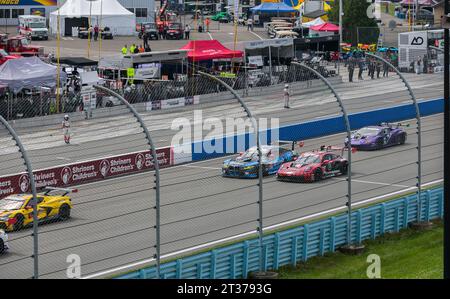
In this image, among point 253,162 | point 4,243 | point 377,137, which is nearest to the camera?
point 4,243

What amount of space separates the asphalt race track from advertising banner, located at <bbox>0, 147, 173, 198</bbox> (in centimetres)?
17

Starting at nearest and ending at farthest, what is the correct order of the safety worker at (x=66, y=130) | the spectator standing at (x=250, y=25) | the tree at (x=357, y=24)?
1. the safety worker at (x=66, y=130)
2. the tree at (x=357, y=24)
3. the spectator standing at (x=250, y=25)

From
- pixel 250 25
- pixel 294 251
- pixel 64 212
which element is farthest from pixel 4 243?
pixel 250 25

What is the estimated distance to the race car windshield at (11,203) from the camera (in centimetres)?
1419

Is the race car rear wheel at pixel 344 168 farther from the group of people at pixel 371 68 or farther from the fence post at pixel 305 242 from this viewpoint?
the group of people at pixel 371 68

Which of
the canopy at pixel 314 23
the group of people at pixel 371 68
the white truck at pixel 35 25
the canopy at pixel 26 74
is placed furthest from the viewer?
the canopy at pixel 314 23

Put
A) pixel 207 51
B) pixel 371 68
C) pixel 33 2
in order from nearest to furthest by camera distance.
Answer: pixel 371 68 < pixel 207 51 < pixel 33 2

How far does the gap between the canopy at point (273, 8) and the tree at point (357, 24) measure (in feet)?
18.5

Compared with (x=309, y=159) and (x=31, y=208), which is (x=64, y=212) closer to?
(x=31, y=208)

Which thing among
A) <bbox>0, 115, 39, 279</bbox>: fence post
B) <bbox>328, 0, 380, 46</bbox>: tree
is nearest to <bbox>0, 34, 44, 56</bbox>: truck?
<bbox>328, 0, 380, 46</bbox>: tree

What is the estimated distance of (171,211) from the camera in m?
16.8

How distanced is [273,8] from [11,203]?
61.2 meters

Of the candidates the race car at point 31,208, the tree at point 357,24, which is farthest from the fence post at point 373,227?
the tree at point 357,24

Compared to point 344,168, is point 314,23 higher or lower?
higher
